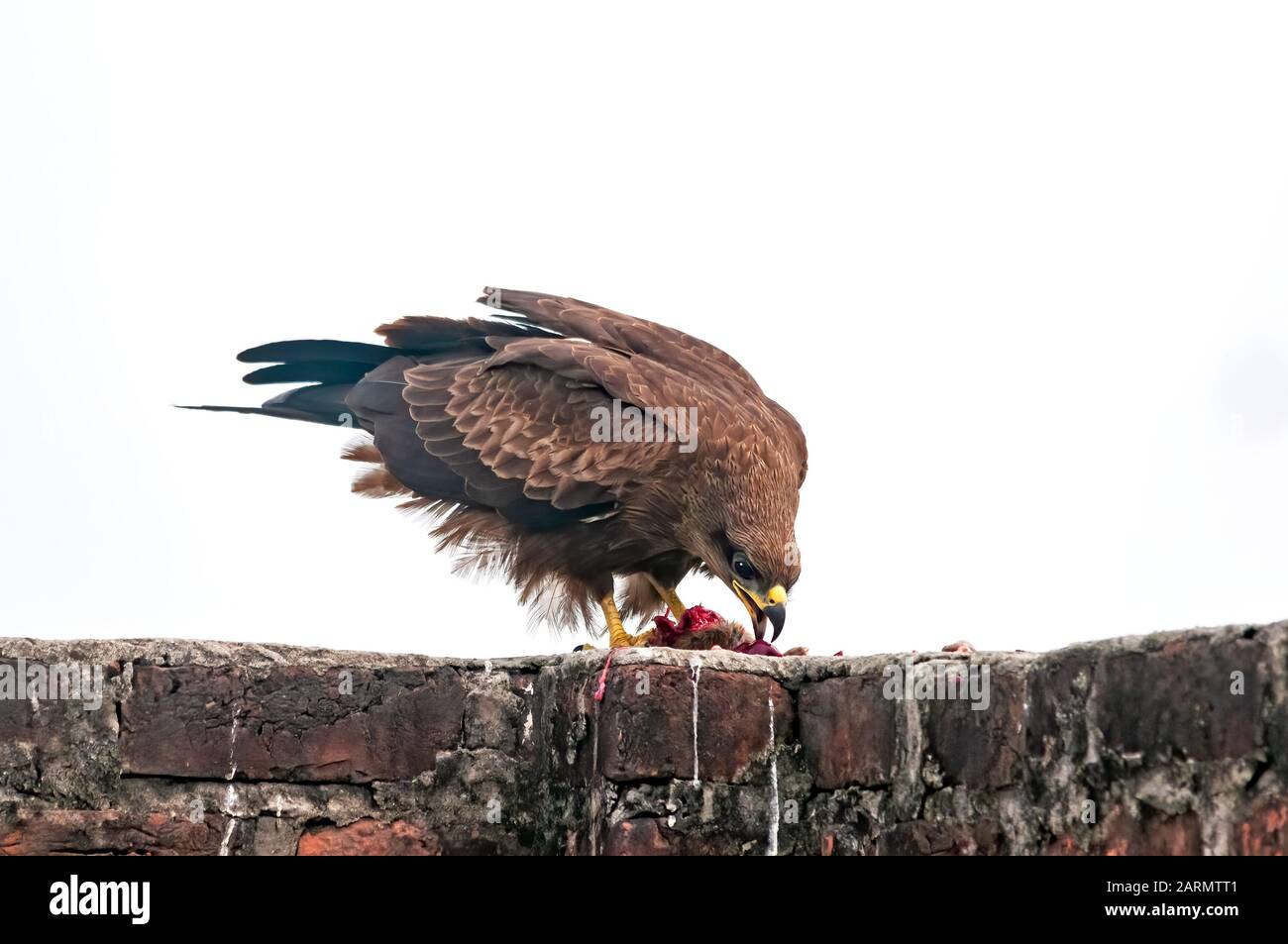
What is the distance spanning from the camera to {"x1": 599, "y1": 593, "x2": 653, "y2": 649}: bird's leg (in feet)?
20.6

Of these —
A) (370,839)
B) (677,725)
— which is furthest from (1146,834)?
(370,839)

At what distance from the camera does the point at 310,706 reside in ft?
14.9

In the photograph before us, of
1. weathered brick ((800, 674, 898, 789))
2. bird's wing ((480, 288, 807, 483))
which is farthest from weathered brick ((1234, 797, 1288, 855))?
bird's wing ((480, 288, 807, 483))

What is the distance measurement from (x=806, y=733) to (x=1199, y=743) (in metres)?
1.35

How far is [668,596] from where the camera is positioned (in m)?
6.85

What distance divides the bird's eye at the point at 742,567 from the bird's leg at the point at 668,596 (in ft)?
1.93

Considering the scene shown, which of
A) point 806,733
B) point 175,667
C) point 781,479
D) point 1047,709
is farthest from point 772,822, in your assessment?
point 781,479

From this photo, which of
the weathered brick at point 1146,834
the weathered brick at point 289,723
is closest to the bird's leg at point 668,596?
the weathered brick at point 289,723

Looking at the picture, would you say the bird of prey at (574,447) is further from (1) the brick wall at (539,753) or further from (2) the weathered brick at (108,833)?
A: (2) the weathered brick at (108,833)

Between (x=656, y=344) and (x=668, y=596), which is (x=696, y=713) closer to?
(x=668, y=596)

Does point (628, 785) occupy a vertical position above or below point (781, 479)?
below

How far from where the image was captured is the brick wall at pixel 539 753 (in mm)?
3844

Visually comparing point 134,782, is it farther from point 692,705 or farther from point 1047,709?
point 1047,709

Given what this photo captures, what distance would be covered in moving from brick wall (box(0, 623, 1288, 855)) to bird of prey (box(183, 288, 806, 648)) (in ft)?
5.36
